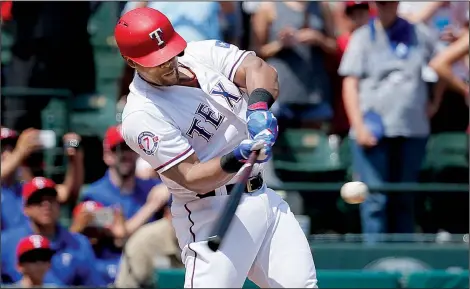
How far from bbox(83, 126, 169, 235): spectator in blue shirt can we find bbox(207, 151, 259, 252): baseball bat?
2853mm

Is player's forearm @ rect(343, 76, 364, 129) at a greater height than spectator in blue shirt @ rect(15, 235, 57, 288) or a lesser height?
greater

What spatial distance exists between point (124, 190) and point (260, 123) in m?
3.15

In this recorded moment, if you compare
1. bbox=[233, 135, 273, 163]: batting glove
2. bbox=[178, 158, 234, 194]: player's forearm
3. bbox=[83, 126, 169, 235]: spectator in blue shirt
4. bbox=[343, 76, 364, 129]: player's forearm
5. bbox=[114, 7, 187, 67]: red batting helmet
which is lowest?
bbox=[83, 126, 169, 235]: spectator in blue shirt

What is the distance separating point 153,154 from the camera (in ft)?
15.0

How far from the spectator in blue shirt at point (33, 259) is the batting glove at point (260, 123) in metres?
2.60

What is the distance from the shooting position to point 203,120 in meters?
4.70

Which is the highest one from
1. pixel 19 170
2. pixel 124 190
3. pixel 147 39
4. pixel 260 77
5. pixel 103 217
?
pixel 147 39

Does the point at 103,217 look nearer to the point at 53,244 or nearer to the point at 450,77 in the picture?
the point at 53,244

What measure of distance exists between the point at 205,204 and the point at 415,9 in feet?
13.8

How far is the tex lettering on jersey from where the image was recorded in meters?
4.70

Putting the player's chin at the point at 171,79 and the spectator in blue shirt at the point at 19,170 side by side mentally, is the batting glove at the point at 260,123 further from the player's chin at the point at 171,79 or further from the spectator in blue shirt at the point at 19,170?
the spectator in blue shirt at the point at 19,170

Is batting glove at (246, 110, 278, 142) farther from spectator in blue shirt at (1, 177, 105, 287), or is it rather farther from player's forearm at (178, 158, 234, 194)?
spectator in blue shirt at (1, 177, 105, 287)

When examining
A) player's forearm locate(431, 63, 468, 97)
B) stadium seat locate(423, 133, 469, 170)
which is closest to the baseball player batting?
player's forearm locate(431, 63, 468, 97)

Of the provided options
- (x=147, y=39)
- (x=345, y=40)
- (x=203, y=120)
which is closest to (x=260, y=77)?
(x=203, y=120)
